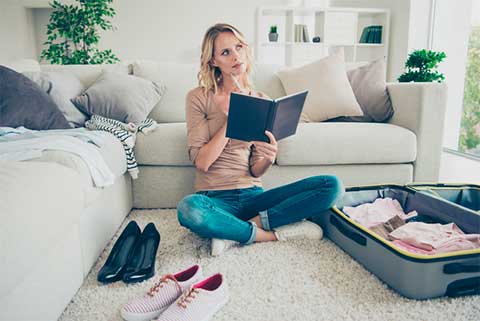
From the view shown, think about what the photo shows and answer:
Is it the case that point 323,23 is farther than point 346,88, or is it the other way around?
point 323,23

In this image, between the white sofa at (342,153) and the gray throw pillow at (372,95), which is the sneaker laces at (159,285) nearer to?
the white sofa at (342,153)

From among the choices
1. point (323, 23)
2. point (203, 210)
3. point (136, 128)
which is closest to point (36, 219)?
point (203, 210)

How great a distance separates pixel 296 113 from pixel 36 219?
0.96 meters

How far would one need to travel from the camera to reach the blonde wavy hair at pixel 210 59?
1.54 metres

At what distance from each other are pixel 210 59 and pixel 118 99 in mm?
821

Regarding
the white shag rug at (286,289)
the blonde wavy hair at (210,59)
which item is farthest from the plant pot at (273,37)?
the white shag rug at (286,289)

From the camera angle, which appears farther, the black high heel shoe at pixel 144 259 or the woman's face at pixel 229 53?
the woman's face at pixel 229 53

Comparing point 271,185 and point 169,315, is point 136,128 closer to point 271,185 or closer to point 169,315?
point 271,185

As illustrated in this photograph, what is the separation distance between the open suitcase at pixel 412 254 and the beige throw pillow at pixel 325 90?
25.3 inches

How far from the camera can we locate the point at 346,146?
6.57 feet

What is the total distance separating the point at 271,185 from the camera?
2039 millimetres

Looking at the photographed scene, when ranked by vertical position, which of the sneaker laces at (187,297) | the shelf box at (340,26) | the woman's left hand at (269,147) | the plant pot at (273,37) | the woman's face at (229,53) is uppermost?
the shelf box at (340,26)

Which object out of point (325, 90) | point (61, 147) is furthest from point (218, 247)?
point (325, 90)

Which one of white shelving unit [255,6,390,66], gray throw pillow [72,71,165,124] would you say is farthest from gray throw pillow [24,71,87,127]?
white shelving unit [255,6,390,66]
